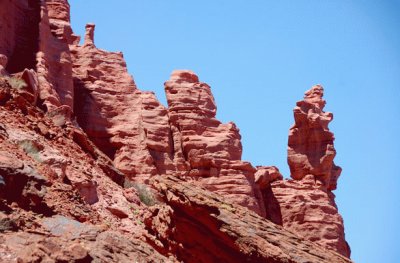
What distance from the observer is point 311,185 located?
46031 mm

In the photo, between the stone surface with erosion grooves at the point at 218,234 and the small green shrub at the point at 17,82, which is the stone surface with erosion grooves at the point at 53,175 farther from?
the stone surface with erosion grooves at the point at 218,234

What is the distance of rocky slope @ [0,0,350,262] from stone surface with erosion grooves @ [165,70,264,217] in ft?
0.26

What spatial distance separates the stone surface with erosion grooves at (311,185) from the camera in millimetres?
43531

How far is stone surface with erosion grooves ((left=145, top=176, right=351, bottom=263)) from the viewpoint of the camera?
12828mm

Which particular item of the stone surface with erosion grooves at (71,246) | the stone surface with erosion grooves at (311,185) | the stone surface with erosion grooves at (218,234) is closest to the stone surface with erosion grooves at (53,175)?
the stone surface with erosion grooves at (71,246)

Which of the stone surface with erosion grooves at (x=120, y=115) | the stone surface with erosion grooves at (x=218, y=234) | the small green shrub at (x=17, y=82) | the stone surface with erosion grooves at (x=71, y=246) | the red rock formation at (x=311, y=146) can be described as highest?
the red rock formation at (x=311, y=146)

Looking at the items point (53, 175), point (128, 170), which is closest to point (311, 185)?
point (128, 170)

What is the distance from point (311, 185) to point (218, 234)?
3343 centimetres

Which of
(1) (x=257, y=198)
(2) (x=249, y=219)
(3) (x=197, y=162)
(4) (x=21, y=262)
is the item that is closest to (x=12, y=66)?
(3) (x=197, y=162)

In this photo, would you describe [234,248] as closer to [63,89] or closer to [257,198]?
[63,89]

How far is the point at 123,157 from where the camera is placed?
1449 inches

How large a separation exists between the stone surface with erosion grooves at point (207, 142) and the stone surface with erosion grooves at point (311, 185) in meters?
2.97

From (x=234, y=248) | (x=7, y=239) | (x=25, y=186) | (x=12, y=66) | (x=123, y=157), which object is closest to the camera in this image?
(x=7, y=239)

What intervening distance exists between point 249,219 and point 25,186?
4.62 meters
